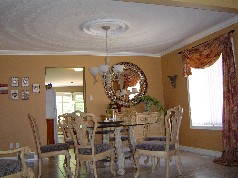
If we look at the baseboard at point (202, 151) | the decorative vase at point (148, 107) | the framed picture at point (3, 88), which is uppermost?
the framed picture at point (3, 88)

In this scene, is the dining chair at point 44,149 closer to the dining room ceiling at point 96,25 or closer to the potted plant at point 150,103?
the dining room ceiling at point 96,25

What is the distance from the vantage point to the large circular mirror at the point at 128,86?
7.02 metres

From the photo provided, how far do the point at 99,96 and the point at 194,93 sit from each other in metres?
2.47

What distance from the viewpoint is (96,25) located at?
4.83 meters

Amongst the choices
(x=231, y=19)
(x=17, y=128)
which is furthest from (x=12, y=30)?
(x=231, y=19)

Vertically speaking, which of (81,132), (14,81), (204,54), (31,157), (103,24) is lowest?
(31,157)

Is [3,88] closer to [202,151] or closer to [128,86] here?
[128,86]

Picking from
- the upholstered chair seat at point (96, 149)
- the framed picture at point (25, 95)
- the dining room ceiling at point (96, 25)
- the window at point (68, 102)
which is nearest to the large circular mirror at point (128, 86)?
the dining room ceiling at point (96, 25)

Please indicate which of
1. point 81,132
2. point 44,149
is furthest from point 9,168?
point 44,149

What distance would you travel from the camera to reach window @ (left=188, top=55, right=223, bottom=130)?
5441 millimetres

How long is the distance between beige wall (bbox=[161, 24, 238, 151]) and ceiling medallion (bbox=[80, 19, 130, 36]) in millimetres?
1967

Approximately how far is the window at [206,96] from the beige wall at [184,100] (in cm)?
16

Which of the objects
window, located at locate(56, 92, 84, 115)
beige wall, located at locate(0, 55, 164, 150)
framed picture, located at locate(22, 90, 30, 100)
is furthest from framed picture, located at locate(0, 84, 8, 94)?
window, located at locate(56, 92, 84, 115)

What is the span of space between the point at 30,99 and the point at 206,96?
4.30 m
